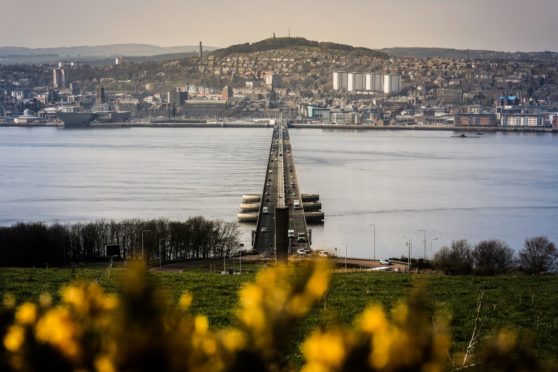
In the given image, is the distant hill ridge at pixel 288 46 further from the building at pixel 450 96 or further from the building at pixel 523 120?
the building at pixel 523 120

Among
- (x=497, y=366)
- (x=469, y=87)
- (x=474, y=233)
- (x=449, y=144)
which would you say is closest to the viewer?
(x=497, y=366)

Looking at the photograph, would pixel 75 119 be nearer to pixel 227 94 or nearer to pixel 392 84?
pixel 227 94

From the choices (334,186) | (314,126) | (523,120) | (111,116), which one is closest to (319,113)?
(314,126)

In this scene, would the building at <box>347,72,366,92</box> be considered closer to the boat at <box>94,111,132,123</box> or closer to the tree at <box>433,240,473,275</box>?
the boat at <box>94,111,132,123</box>

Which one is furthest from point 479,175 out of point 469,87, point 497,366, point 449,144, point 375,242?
point 469,87

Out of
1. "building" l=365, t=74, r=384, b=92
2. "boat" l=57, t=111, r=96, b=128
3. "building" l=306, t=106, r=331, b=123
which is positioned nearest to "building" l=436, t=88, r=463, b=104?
"building" l=365, t=74, r=384, b=92

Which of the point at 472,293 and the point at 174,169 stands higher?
the point at 472,293

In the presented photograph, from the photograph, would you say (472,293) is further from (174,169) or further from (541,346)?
(174,169)
